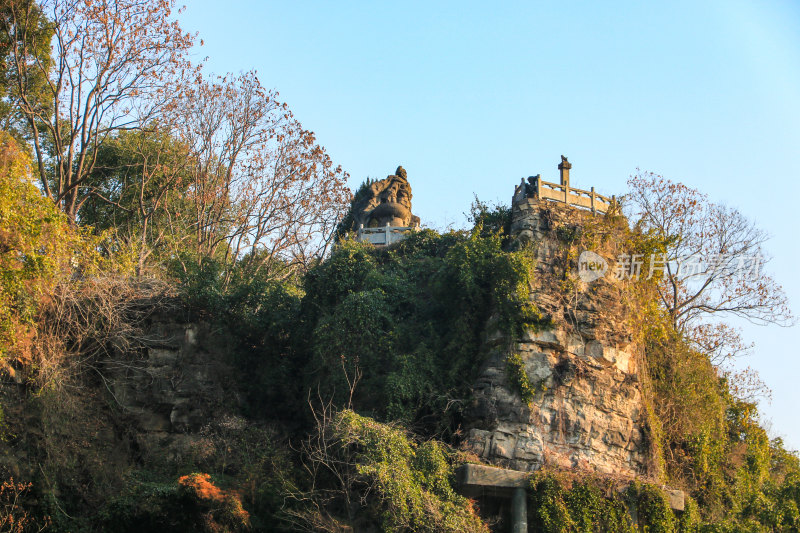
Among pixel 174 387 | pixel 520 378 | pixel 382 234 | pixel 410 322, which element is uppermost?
pixel 382 234

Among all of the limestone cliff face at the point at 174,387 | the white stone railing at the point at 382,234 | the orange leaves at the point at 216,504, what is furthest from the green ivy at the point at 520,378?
the white stone railing at the point at 382,234

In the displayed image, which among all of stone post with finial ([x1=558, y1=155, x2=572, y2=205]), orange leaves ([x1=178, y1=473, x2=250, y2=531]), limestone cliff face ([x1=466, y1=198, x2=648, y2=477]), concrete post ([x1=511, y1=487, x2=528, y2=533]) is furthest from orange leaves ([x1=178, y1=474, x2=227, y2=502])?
stone post with finial ([x1=558, y1=155, x2=572, y2=205])

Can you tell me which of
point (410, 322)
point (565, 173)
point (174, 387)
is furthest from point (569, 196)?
point (174, 387)

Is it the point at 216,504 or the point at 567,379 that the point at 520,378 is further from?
the point at 216,504

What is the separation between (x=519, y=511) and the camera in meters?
15.4

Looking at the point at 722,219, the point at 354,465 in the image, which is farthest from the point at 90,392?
the point at 722,219

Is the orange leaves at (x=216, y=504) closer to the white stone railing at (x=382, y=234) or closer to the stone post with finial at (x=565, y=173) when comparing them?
the white stone railing at (x=382, y=234)

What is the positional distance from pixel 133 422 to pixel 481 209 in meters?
9.82

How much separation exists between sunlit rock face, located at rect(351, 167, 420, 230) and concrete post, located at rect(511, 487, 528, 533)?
10.8 m

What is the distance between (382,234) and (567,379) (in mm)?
7959

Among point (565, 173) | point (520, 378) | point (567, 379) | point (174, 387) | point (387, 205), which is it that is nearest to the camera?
point (520, 378)

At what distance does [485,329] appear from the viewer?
18.2 m

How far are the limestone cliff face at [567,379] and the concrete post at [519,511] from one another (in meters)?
0.68

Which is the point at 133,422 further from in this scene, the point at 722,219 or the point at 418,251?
the point at 722,219
